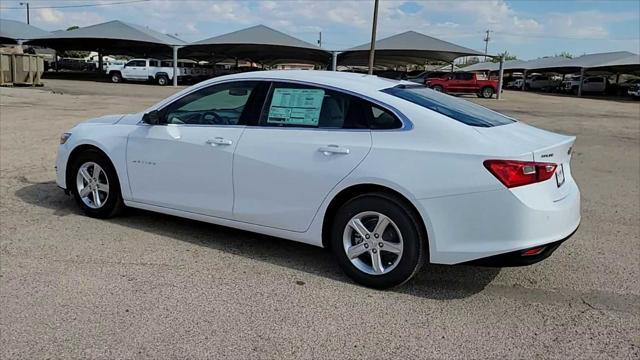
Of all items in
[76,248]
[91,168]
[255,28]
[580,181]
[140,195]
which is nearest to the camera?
[76,248]

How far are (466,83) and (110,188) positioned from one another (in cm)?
3669

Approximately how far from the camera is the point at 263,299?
3.82 meters

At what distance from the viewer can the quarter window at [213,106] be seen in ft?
15.4

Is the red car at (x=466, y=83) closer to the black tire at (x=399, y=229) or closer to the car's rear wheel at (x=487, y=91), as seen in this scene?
the car's rear wheel at (x=487, y=91)

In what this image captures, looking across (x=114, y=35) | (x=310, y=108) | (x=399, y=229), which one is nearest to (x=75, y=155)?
(x=310, y=108)

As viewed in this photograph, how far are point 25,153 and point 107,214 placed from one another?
4.59 meters

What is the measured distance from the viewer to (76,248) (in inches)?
184

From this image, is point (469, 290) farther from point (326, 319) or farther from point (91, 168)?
point (91, 168)

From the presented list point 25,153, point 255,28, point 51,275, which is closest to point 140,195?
point 51,275

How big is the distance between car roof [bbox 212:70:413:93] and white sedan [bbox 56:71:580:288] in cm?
2

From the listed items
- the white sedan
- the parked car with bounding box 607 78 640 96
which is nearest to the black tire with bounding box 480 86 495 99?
the parked car with bounding box 607 78 640 96

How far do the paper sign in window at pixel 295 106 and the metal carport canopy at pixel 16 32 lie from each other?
48.3 metres

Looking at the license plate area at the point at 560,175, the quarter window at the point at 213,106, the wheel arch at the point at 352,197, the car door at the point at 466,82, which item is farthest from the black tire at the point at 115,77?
the license plate area at the point at 560,175

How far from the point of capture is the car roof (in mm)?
4305
